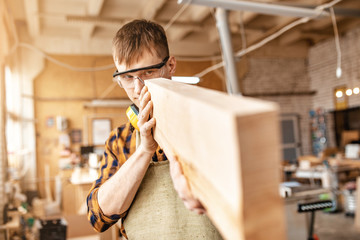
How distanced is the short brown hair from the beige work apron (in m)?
0.33

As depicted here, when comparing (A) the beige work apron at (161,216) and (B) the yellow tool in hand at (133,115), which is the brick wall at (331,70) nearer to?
(A) the beige work apron at (161,216)

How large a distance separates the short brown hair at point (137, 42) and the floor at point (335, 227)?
174 inches

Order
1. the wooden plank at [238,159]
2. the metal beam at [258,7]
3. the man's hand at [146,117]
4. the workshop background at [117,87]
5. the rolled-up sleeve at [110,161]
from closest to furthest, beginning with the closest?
the wooden plank at [238,159]
the man's hand at [146,117]
the rolled-up sleeve at [110,161]
the metal beam at [258,7]
the workshop background at [117,87]

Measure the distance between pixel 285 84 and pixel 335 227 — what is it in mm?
5107

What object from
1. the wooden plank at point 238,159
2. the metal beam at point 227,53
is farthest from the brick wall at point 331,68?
the wooden plank at point 238,159

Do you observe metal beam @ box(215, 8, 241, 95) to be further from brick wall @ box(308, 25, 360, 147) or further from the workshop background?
brick wall @ box(308, 25, 360, 147)

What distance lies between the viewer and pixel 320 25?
739 centimetres

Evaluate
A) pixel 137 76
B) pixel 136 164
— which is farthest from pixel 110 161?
pixel 137 76

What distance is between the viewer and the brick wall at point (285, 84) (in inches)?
351

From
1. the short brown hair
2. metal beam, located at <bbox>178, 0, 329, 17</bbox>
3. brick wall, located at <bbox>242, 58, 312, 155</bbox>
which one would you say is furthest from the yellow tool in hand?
brick wall, located at <bbox>242, 58, 312, 155</bbox>

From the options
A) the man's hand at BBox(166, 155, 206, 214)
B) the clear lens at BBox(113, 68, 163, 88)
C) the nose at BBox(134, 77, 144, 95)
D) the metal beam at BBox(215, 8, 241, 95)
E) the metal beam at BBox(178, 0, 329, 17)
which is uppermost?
the metal beam at BBox(178, 0, 329, 17)

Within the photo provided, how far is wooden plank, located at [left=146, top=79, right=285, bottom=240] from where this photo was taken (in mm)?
349

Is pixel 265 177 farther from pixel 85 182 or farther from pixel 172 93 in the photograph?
pixel 85 182

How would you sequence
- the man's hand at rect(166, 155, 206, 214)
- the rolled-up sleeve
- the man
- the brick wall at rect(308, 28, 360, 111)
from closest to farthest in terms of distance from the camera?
1. the man's hand at rect(166, 155, 206, 214)
2. the man
3. the rolled-up sleeve
4. the brick wall at rect(308, 28, 360, 111)
